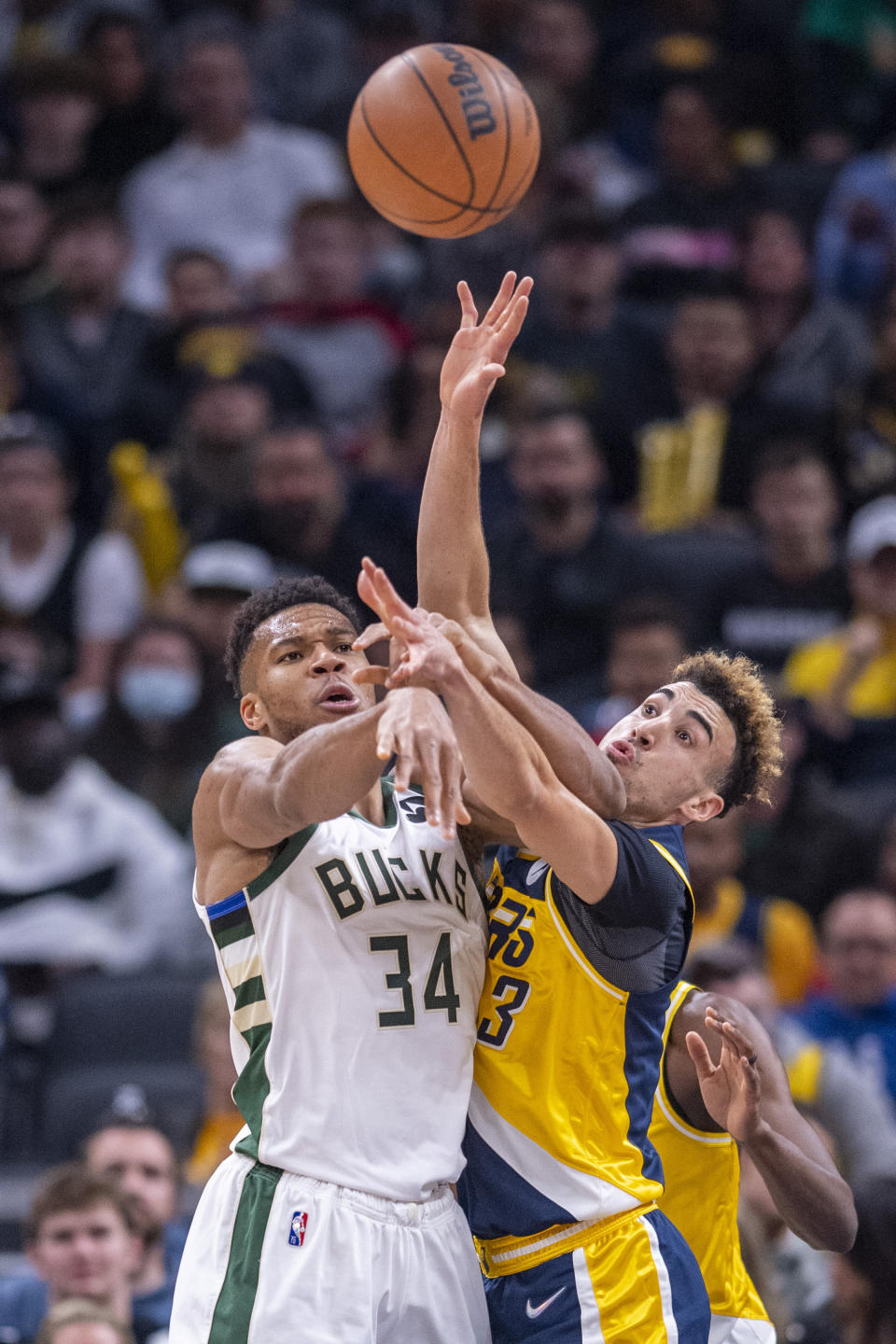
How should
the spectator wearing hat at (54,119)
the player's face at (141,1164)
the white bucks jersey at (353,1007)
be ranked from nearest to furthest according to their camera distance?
the white bucks jersey at (353,1007), the player's face at (141,1164), the spectator wearing hat at (54,119)

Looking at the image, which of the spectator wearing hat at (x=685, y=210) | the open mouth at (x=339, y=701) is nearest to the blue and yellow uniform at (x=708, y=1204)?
the open mouth at (x=339, y=701)

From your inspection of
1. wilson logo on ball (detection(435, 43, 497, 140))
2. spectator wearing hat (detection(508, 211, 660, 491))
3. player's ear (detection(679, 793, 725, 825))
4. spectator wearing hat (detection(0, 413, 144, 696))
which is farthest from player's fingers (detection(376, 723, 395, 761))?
spectator wearing hat (detection(508, 211, 660, 491))

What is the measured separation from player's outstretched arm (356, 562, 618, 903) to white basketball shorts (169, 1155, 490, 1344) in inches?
36.5

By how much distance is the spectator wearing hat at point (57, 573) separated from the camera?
9945 mm

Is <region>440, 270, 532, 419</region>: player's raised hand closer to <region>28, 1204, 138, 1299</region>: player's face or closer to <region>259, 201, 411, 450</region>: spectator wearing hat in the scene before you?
<region>28, 1204, 138, 1299</region>: player's face

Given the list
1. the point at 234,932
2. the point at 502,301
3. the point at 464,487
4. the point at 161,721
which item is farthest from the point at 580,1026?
the point at 161,721

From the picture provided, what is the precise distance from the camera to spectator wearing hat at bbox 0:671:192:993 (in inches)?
330

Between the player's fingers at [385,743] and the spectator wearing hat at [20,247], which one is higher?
the spectator wearing hat at [20,247]

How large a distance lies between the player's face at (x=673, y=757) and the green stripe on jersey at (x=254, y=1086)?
109 cm

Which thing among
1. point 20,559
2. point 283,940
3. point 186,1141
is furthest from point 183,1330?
point 20,559

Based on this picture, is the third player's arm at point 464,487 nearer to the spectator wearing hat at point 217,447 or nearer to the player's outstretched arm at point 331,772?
the player's outstretched arm at point 331,772

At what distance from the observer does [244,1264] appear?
426 cm

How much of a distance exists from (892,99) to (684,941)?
9872 millimetres

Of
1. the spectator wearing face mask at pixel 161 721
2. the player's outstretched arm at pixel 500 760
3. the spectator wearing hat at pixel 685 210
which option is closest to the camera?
the player's outstretched arm at pixel 500 760
